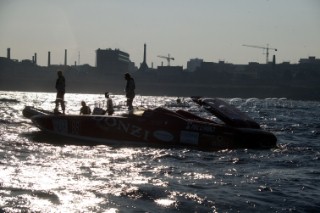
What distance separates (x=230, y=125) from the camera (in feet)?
47.9

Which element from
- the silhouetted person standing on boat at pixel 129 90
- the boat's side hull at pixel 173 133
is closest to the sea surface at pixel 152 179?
the boat's side hull at pixel 173 133

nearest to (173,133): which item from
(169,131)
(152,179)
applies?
(169,131)

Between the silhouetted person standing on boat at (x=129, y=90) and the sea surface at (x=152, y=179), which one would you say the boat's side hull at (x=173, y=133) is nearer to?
the sea surface at (x=152, y=179)

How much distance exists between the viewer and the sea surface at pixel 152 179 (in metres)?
7.17

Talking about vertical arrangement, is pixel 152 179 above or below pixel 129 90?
below

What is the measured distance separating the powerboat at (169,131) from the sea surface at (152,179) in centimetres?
49

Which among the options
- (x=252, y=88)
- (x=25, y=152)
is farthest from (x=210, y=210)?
(x=252, y=88)

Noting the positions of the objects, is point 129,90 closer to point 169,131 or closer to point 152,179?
point 169,131

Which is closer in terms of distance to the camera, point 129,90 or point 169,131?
point 169,131

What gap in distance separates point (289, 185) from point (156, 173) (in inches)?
103

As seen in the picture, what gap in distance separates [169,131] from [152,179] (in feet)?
17.1

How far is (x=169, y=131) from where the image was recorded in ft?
46.3

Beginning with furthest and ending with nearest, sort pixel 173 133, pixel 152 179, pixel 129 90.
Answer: pixel 129 90 → pixel 173 133 → pixel 152 179

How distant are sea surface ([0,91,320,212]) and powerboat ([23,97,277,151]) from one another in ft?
1.61
